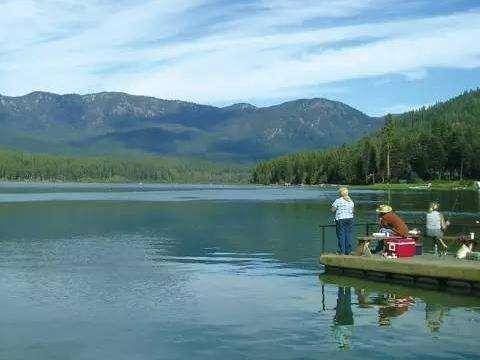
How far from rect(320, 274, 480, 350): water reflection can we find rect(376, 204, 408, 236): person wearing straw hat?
3.09 metres

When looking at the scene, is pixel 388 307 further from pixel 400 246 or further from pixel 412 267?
pixel 400 246

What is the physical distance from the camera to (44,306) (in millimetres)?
26031

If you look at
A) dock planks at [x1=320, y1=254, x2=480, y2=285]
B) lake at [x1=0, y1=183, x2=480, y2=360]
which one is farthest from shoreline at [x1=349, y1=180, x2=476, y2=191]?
dock planks at [x1=320, y1=254, x2=480, y2=285]

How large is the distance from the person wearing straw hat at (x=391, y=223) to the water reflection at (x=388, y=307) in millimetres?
3092

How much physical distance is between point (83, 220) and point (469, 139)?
13313 centimetres

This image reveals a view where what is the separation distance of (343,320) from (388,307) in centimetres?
281

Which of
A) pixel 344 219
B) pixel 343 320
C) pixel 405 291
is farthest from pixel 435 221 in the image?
pixel 343 320

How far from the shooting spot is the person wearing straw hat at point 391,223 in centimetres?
3241

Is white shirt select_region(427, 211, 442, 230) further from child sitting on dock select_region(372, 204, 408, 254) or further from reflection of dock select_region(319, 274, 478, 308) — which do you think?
reflection of dock select_region(319, 274, 478, 308)

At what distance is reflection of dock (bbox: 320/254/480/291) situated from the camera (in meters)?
27.8

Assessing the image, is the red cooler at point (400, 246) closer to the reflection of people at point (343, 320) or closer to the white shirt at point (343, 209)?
the white shirt at point (343, 209)

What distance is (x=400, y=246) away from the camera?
1255 inches

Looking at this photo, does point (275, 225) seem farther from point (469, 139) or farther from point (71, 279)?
point (469, 139)

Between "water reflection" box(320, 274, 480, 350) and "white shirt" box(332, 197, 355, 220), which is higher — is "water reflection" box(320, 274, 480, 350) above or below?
below
